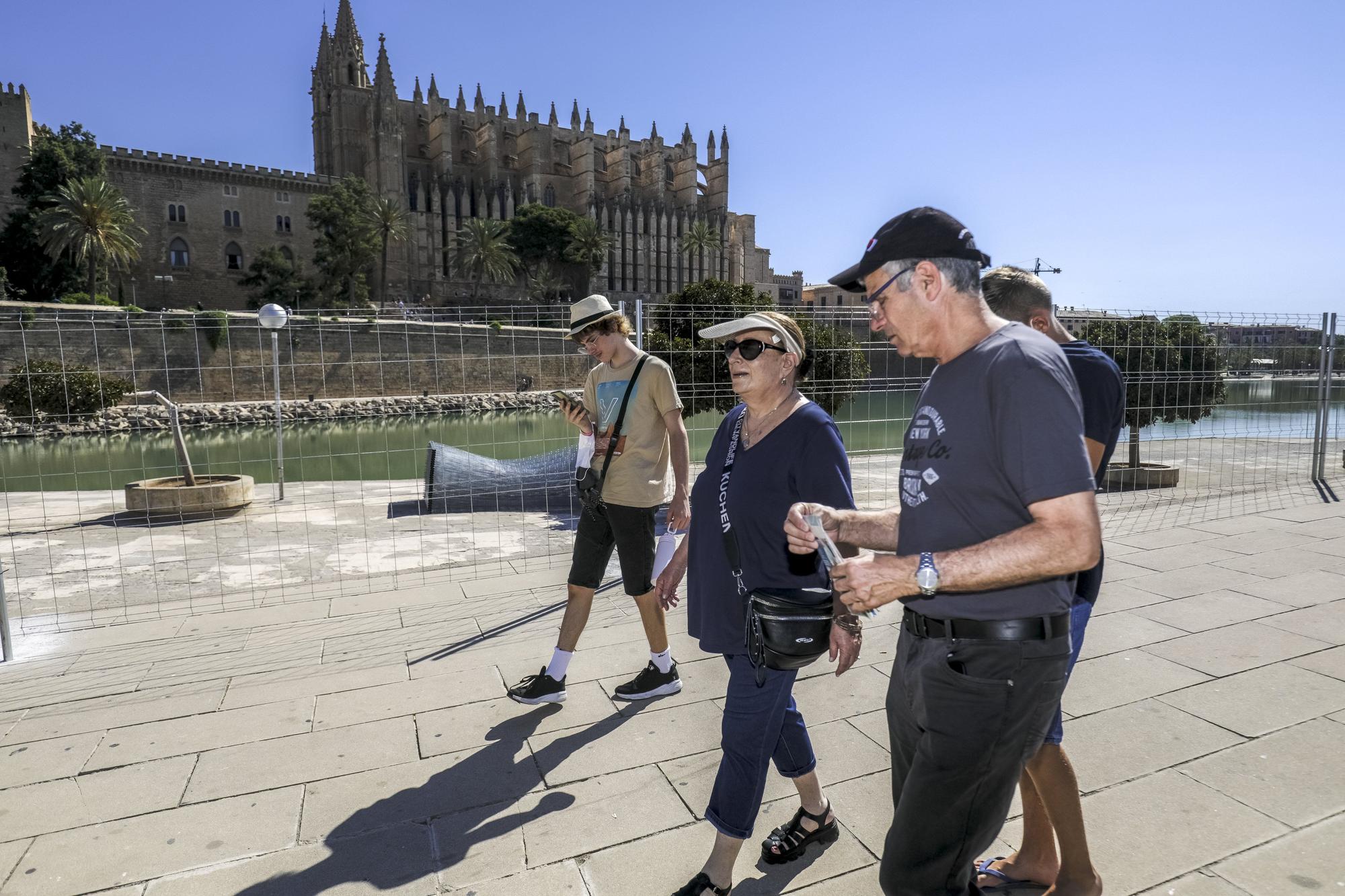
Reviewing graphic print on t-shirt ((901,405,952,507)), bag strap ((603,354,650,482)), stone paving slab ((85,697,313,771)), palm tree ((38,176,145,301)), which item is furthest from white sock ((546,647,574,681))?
palm tree ((38,176,145,301))

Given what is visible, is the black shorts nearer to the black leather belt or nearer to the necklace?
the necklace

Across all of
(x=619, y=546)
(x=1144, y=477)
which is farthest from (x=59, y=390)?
(x=1144, y=477)

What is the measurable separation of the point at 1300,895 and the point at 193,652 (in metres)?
4.73

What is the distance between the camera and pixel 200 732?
3295 millimetres

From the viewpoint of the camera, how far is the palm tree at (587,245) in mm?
67062

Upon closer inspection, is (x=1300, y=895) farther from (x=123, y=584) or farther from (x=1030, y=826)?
(x=123, y=584)

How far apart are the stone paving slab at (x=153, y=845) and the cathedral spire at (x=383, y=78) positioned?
76.4m

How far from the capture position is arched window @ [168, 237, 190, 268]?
186ft

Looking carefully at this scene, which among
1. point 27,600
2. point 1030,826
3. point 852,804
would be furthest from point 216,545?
point 1030,826

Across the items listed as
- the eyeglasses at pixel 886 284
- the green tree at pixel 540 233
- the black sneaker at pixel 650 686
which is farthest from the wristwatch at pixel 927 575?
the green tree at pixel 540 233

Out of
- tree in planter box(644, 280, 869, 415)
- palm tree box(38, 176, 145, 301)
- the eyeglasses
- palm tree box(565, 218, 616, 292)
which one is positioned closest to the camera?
the eyeglasses

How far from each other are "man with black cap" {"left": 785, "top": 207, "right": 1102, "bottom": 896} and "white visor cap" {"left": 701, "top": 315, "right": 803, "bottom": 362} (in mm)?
582

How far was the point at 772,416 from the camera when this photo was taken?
227 centimetres

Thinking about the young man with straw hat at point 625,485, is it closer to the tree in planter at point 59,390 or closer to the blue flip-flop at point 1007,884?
the blue flip-flop at point 1007,884
